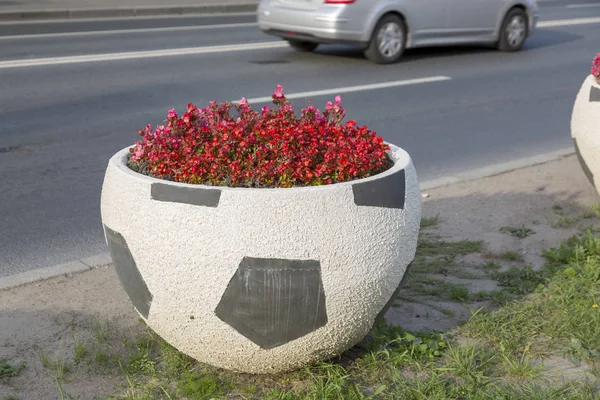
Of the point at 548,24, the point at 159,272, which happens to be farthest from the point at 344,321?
the point at 548,24

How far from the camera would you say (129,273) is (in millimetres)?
3143

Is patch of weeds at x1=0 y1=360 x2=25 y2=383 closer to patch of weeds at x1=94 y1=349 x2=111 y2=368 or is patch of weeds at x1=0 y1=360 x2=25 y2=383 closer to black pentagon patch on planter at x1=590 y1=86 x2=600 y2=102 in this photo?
patch of weeds at x1=94 y1=349 x2=111 y2=368

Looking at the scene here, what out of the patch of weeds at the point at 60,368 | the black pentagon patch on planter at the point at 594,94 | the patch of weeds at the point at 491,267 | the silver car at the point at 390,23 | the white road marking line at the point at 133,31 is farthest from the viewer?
the white road marking line at the point at 133,31

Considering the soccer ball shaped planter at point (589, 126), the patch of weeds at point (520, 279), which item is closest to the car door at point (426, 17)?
the soccer ball shaped planter at point (589, 126)

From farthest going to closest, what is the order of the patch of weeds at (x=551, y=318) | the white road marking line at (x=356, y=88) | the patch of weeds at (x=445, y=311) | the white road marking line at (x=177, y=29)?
the white road marking line at (x=177, y=29) → the white road marking line at (x=356, y=88) → the patch of weeds at (x=445, y=311) → the patch of weeds at (x=551, y=318)

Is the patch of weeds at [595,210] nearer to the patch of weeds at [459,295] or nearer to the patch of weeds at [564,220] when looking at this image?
the patch of weeds at [564,220]

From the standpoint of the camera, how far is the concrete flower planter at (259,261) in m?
2.86

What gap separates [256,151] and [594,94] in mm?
2789

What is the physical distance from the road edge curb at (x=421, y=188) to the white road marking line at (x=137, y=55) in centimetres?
673

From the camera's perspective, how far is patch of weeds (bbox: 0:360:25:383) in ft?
10.5

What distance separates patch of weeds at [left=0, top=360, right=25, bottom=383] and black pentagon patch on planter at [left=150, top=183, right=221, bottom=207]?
0.95 meters

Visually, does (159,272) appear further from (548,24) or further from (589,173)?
(548,24)

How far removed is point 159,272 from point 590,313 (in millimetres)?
1986

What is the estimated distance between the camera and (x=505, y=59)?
524 inches
